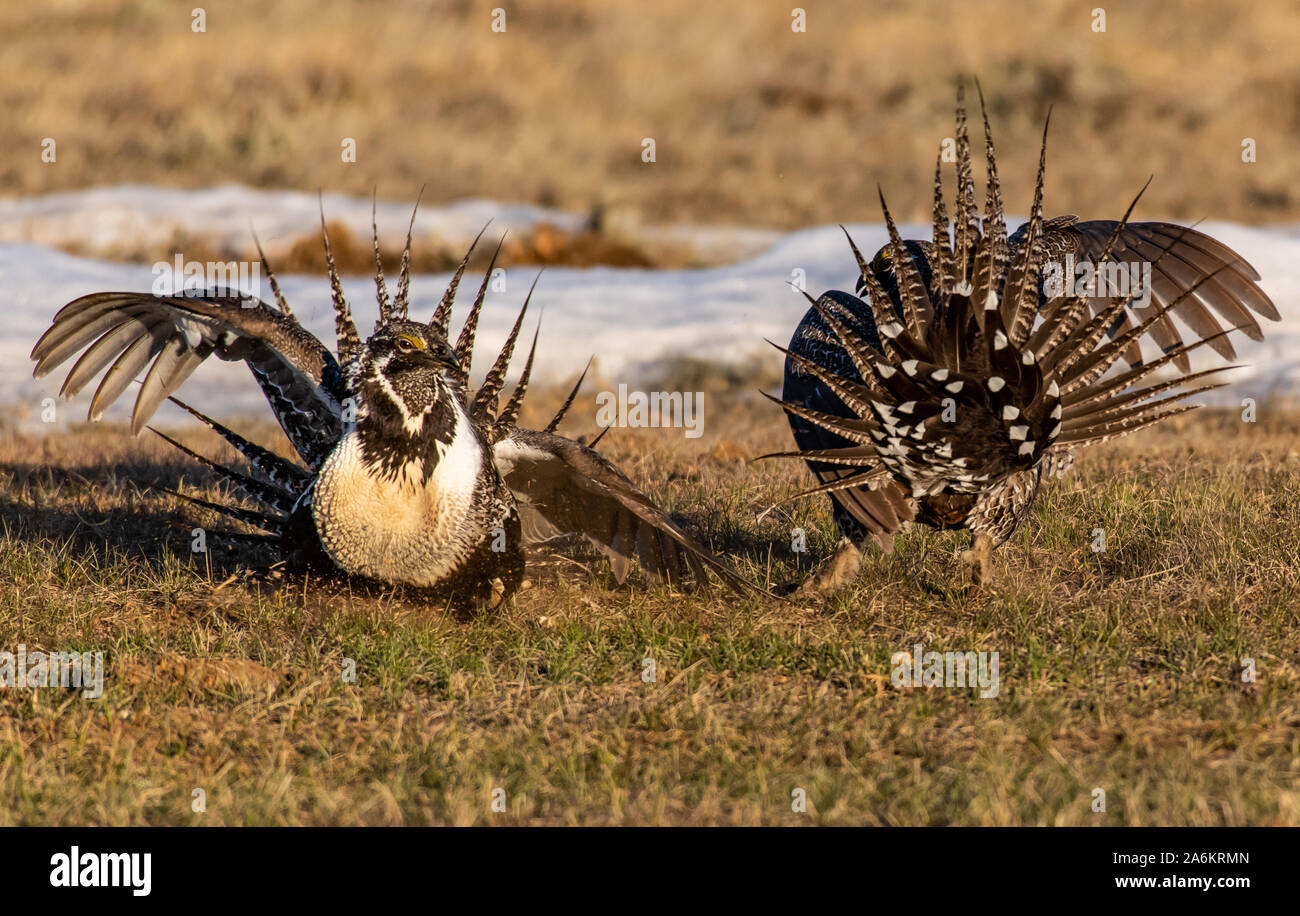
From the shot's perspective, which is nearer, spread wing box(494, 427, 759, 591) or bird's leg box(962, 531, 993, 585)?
spread wing box(494, 427, 759, 591)

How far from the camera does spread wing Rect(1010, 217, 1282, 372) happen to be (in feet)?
18.8

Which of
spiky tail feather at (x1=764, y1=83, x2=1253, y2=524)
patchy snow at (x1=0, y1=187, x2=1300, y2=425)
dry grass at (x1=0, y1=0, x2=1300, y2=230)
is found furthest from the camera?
dry grass at (x1=0, y1=0, x2=1300, y2=230)

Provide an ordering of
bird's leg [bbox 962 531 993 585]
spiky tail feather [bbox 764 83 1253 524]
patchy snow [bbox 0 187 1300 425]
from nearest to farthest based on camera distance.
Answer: spiky tail feather [bbox 764 83 1253 524]
bird's leg [bbox 962 531 993 585]
patchy snow [bbox 0 187 1300 425]

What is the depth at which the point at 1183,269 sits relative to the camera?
19.4 feet

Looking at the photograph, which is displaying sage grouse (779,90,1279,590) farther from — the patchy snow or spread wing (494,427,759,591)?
the patchy snow

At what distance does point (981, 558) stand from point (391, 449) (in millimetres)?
2275

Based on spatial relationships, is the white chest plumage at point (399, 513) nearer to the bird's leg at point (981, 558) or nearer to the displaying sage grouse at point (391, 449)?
the displaying sage grouse at point (391, 449)

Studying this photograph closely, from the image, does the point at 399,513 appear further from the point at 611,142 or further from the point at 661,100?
the point at 661,100

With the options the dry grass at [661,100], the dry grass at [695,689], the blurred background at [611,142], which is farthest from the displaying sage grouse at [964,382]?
the dry grass at [661,100]

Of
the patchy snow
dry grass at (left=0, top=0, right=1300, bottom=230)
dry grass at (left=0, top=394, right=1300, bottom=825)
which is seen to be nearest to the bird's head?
dry grass at (left=0, top=394, right=1300, bottom=825)

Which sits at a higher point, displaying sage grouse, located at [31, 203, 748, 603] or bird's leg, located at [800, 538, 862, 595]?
displaying sage grouse, located at [31, 203, 748, 603]

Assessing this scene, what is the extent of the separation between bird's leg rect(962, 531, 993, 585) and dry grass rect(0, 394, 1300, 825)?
0.28 ft

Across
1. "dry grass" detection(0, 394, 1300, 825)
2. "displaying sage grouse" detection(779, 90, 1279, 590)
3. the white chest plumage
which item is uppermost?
"displaying sage grouse" detection(779, 90, 1279, 590)

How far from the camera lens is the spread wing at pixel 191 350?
5055 millimetres
